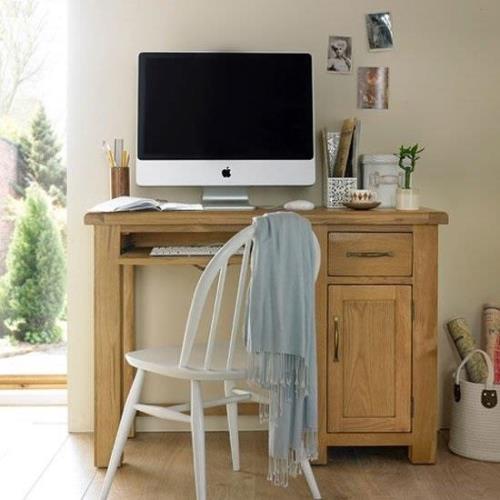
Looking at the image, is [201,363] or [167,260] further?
[167,260]

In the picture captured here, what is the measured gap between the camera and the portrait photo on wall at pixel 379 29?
3.75 m

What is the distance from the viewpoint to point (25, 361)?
166 inches

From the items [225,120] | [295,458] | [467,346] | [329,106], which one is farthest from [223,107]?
[295,458]

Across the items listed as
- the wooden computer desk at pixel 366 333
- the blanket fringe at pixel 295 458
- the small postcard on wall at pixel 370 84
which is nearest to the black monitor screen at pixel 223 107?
the small postcard on wall at pixel 370 84

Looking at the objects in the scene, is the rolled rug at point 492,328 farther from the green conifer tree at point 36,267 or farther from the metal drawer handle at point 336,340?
the green conifer tree at point 36,267

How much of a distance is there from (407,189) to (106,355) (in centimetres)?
114

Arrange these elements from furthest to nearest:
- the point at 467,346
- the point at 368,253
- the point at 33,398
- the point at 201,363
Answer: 1. the point at 33,398
2. the point at 467,346
3. the point at 368,253
4. the point at 201,363

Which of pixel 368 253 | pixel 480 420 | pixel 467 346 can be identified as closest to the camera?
pixel 368 253

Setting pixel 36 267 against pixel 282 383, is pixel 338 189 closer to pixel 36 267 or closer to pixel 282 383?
pixel 282 383

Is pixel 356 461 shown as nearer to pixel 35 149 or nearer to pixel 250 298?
pixel 250 298

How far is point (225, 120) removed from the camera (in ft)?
11.9

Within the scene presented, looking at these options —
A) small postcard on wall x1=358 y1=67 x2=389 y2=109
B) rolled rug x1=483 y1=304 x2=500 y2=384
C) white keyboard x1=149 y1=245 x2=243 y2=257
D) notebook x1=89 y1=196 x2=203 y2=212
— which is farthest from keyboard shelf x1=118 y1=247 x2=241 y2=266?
rolled rug x1=483 y1=304 x2=500 y2=384

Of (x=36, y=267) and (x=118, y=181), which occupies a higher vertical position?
(x=118, y=181)

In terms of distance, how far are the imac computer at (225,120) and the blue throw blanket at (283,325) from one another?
84cm
